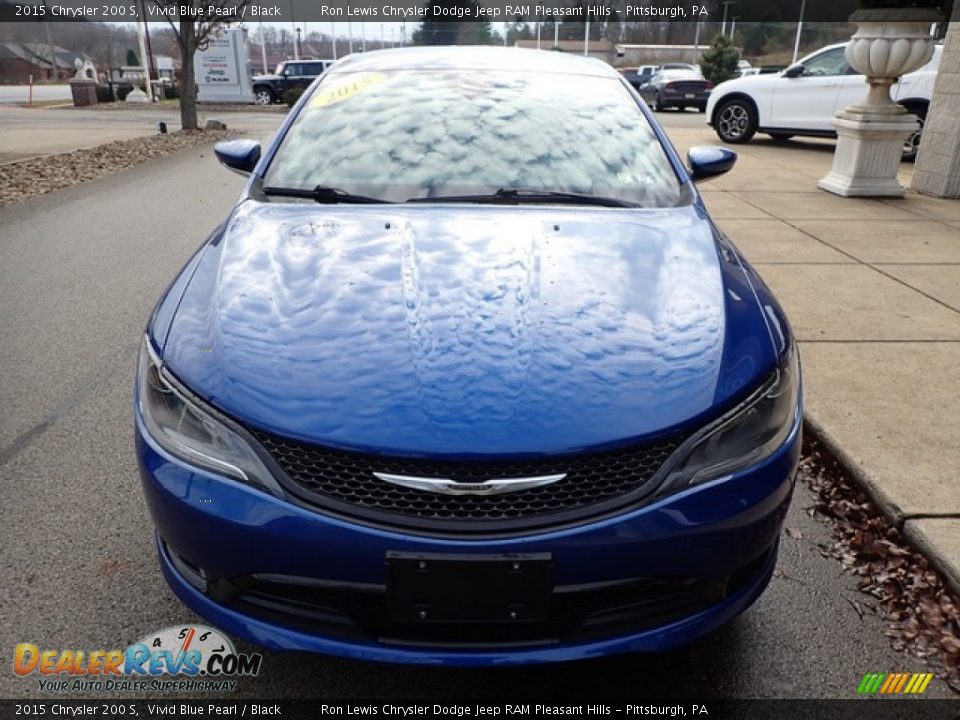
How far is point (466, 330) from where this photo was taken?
6.54 feet

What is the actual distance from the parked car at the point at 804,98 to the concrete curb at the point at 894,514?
10497 mm

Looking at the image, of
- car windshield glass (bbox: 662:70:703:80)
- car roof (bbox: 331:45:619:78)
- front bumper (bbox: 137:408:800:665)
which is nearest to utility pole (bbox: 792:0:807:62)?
car windshield glass (bbox: 662:70:703:80)

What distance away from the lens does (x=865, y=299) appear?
17.0 ft

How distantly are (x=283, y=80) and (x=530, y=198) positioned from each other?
33599mm

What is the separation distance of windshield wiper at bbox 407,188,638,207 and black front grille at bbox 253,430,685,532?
132cm

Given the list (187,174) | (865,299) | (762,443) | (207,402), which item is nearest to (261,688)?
(207,402)

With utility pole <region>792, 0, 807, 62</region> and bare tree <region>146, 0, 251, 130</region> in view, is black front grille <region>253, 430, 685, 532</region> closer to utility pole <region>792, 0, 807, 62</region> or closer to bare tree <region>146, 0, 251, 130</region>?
bare tree <region>146, 0, 251, 130</region>

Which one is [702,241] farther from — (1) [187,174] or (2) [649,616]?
(1) [187,174]

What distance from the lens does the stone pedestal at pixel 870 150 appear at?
28.0ft

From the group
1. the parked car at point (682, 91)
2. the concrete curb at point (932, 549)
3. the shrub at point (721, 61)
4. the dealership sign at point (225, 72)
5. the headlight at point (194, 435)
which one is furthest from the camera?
the shrub at point (721, 61)

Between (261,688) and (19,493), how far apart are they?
1.47m

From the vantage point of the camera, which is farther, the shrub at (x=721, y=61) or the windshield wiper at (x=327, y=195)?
the shrub at (x=721, y=61)

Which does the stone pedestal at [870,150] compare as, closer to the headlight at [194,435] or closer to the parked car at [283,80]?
the headlight at [194,435]

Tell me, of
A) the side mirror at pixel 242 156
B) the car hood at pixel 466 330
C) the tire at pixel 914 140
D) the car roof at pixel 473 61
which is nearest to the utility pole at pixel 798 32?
the tire at pixel 914 140
